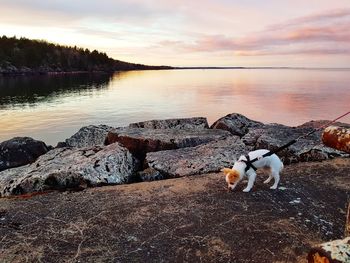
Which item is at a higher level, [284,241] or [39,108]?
[284,241]

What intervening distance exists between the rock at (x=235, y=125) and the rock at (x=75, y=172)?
5659 millimetres

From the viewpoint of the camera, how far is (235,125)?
15000mm

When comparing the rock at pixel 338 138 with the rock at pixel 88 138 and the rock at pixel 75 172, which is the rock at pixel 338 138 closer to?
the rock at pixel 75 172

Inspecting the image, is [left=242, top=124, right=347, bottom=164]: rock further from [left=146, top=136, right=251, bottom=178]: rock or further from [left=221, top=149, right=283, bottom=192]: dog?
[left=221, top=149, right=283, bottom=192]: dog

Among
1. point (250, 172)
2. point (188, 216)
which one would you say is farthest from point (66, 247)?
point (250, 172)

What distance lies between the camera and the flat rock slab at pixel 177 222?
17.2 ft

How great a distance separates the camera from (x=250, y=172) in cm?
727

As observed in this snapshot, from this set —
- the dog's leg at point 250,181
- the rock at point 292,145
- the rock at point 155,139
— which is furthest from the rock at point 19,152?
the dog's leg at point 250,181

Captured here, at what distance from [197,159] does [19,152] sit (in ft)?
23.5

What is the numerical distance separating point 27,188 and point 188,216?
421 centimetres

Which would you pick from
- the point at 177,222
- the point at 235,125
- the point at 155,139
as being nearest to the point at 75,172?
the point at 155,139

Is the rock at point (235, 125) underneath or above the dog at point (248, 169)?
underneath

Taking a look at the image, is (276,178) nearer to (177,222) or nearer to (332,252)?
(177,222)

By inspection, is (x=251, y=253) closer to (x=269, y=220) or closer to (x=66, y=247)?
(x=269, y=220)
